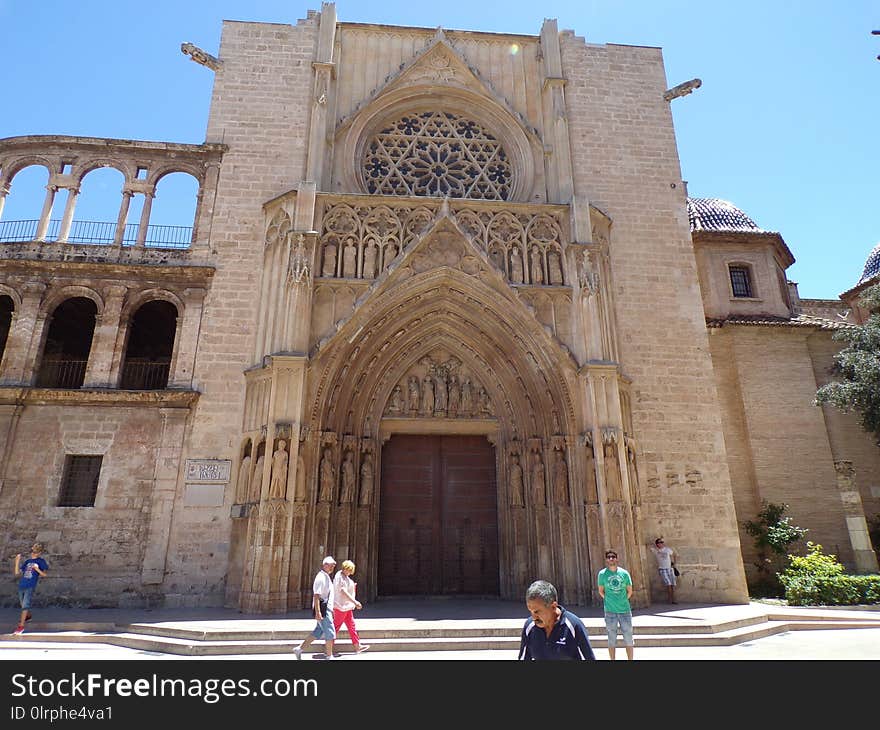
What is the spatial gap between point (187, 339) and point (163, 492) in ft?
11.3

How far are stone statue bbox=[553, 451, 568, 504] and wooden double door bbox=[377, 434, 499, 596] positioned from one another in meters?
1.56

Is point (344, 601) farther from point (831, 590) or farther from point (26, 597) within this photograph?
point (831, 590)

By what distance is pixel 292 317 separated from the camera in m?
12.1

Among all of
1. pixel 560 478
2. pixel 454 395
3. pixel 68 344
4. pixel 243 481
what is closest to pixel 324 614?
pixel 243 481

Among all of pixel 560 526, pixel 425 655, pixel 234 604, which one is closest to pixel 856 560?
pixel 560 526

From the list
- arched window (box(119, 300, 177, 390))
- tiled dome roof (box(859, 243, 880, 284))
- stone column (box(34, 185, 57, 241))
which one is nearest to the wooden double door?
arched window (box(119, 300, 177, 390))

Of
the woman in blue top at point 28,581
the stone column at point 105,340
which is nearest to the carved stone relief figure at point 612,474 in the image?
the woman in blue top at point 28,581

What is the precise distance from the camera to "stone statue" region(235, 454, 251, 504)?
1142 centimetres

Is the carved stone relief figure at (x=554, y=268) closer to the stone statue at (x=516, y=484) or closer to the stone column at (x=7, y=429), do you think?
the stone statue at (x=516, y=484)

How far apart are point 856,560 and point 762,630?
852 cm

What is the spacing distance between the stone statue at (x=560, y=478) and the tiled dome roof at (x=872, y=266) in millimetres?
18640

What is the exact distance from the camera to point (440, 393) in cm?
1334

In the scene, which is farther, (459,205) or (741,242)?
(741,242)
